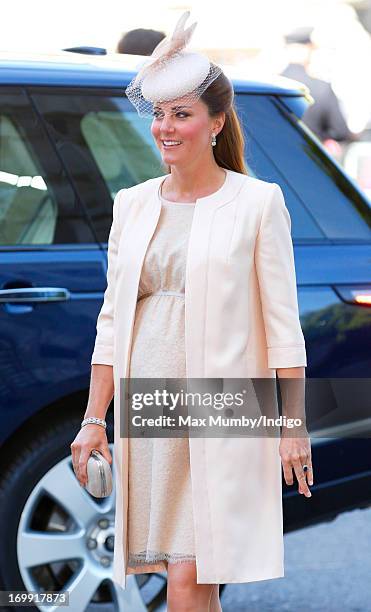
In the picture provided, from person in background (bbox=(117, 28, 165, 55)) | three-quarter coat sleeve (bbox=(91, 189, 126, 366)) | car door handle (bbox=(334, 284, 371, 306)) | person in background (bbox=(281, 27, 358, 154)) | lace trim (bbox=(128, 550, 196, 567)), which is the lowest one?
person in background (bbox=(281, 27, 358, 154))

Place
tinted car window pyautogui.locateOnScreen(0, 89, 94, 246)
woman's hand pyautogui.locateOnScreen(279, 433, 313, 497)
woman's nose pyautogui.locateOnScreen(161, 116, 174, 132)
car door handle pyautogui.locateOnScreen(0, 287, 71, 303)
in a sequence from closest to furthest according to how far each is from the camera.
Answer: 1. woman's hand pyautogui.locateOnScreen(279, 433, 313, 497)
2. woman's nose pyautogui.locateOnScreen(161, 116, 174, 132)
3. car door handle pyautogui.locateOnScreen(0, 287, 71, 303)
4. tinted car window pyautogui.locateOnScreen(0, 89, 94, 246)

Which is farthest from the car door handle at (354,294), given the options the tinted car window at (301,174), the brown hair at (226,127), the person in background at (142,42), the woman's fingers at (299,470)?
the person in background at (142,42)

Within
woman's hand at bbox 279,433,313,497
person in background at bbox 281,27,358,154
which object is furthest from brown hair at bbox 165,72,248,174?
person in background at bbox 281,27,358,154

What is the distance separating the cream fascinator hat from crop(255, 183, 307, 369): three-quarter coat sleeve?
0.33 meters

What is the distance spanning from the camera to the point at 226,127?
12.8 feet

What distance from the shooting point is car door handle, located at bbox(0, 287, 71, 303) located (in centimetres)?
459

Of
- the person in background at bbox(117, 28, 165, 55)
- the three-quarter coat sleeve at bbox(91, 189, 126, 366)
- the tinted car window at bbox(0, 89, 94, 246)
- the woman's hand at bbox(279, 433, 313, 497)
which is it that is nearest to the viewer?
the woman's hand at bbox(279, 433, 313, 497)

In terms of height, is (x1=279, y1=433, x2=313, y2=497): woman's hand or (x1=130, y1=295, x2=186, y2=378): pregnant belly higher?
(x1=130, y1=295, x2=186, y2=378): pregnant belly

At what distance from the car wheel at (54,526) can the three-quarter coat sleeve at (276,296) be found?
3.74 feet

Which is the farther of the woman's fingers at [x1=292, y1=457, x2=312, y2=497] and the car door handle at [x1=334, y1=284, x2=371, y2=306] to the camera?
the car door handle at [x1=334, y1=284, x2=371, y2=306]

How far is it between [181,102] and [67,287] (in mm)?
1035

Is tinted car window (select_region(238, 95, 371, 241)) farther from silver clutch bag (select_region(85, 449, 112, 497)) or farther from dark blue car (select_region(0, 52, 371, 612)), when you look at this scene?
silver clutch bag (select_region(85, 449, 112, 497))

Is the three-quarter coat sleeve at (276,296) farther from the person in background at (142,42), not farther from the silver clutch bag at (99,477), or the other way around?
the person in background at (142,42)

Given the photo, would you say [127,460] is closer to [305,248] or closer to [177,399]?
[177,399]
